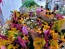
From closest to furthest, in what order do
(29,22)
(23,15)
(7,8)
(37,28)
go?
(37,28) → (29,22) → (23,15) → (7,8)

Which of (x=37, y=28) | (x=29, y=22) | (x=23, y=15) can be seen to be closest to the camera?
(x=37, y=28)

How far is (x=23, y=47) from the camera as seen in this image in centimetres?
92

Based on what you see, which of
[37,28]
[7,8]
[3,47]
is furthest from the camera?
[7,8]

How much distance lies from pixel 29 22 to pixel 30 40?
197 mm

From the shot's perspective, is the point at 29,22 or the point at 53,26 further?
the point at 29,22

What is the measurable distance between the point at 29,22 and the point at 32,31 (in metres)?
0.18

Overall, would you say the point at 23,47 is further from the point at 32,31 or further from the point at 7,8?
the point at 7,8

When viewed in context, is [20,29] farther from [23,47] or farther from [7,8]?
[7,8]

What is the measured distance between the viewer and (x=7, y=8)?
200 centimetres

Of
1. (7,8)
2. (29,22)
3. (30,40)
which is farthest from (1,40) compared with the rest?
(7,8)

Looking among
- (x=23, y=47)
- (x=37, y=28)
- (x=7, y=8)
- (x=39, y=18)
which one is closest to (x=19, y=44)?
(x=23, y=47)

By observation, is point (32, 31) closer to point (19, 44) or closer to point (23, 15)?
point (19, 44)

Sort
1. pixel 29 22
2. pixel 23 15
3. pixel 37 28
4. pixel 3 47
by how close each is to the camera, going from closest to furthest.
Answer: pixel 3 47 → pixel 37 28 → pixel 29 22 → pixel 23 15

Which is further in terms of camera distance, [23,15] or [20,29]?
[23,15]
